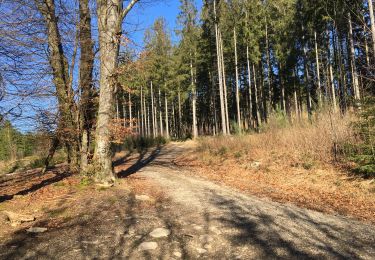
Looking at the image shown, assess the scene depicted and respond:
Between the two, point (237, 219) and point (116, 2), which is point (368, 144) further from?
point (116, 2)

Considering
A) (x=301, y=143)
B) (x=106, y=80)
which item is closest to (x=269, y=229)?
(x=106, y=80)

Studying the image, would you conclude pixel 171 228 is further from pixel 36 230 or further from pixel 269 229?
pixel 36 230

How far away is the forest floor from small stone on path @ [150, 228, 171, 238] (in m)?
0.01

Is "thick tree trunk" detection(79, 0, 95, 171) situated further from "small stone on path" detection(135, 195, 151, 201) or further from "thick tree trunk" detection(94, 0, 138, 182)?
"small stone on path" detection(135, 195, 151, 201)

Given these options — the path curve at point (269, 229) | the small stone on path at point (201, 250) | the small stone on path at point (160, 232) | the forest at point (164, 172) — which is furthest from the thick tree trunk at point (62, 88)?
the small stone on path at point (201, 250)

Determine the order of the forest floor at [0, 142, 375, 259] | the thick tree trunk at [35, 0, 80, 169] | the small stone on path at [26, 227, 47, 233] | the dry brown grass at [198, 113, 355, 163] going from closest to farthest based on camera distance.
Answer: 1. the forest floor at [0, 142, 375, 259]
2. the small stone on path at [26, 227, 47, 233]
3. the thick tree trunk at [35, 0, 80, 169]
4. the dry brown grass at [198, 113, 355, 163]

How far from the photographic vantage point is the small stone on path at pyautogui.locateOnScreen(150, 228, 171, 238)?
4297 mm

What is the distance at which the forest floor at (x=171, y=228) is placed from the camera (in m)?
3.74

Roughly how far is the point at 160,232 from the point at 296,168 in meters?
6.57

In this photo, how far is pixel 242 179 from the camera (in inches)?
381

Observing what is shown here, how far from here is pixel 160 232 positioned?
4414mm

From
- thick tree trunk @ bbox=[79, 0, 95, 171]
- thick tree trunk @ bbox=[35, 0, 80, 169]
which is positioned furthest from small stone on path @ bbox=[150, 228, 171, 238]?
thick tree trunk @ bbox=[35, 0, 80, 169]

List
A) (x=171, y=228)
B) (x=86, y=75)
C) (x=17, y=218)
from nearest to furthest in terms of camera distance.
Result: (x=171, y=228), (x=17, y=218), (x=86, y=75)

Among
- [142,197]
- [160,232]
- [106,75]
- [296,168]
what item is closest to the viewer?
[160,232]
